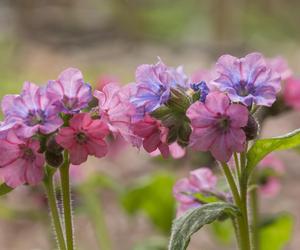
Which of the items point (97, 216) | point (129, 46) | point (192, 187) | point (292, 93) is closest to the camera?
point (192, 187)

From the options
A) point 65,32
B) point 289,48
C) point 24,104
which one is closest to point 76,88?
point 24,104

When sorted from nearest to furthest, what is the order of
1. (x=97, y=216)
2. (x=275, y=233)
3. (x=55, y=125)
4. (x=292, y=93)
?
1. (x=55, y=125)
2. (x=292, y=93)
3. (x=275, y=233)
4. (x=97, y=216)

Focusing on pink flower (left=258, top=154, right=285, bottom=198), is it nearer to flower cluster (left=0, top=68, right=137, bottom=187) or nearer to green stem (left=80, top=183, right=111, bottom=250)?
green stem (left=80, top=183, right=111, bottom=250)

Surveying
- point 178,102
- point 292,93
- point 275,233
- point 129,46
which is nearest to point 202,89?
point 178,102

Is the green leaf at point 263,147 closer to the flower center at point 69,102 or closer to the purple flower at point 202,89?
the purple flower at point 202,89

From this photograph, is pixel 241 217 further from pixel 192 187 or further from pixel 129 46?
pixel 129 46

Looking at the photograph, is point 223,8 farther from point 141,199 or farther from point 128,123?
point 128,123

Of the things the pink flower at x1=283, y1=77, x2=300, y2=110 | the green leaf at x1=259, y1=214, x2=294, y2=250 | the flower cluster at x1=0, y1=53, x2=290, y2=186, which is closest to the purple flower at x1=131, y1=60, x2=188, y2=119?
the flower cluster at x1=0, y1=53, x2=290, y2=186
